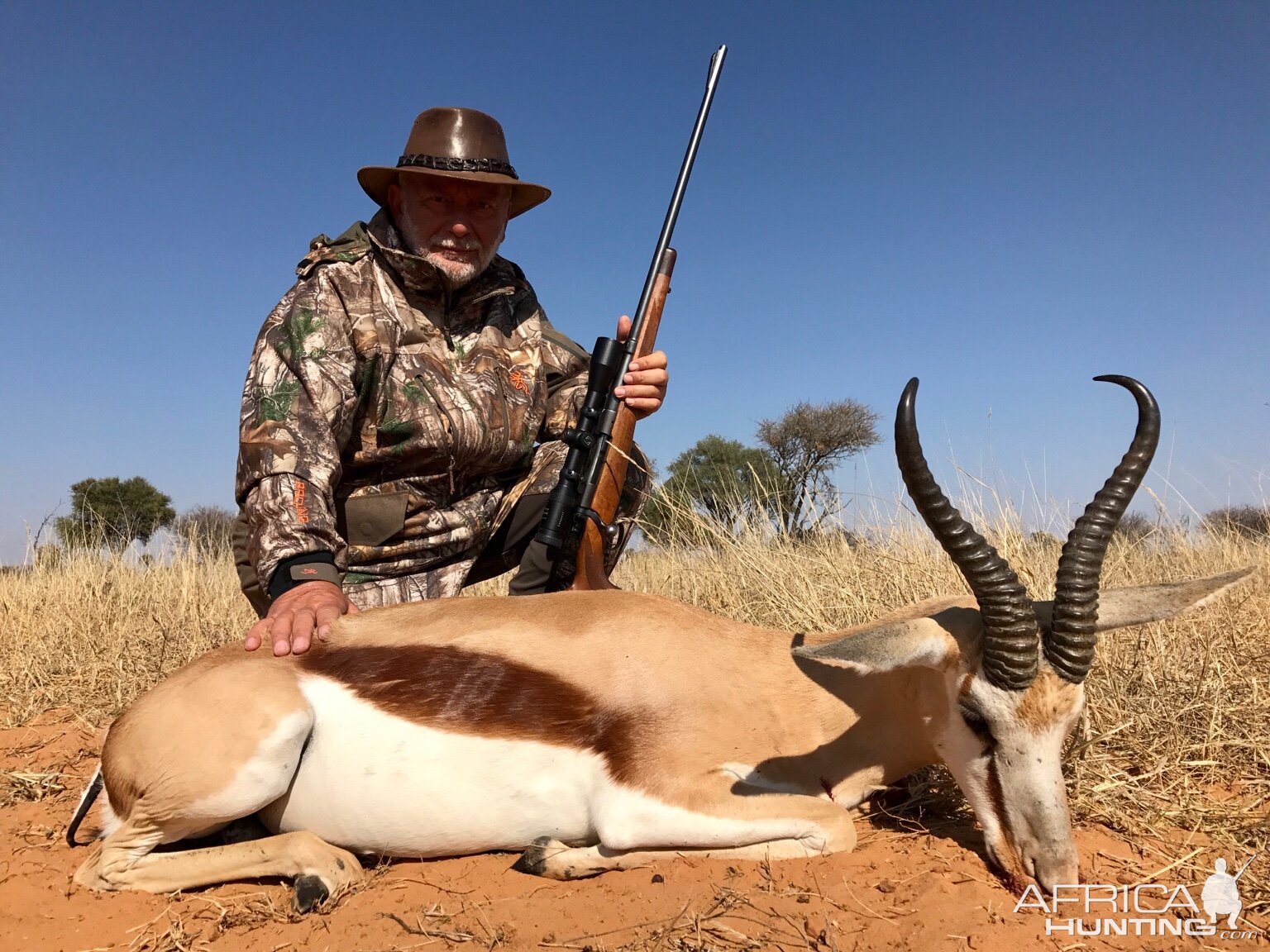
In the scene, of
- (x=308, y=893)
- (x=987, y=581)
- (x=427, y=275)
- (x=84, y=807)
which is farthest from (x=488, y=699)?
(x=427, y=275)

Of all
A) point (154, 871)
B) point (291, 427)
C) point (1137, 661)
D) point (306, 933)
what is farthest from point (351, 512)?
point (1137, 661)

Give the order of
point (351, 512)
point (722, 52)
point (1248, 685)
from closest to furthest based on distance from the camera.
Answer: point (1248, 685) → point (351, 512) → point (722, 52)

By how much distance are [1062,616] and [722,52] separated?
4.39 m

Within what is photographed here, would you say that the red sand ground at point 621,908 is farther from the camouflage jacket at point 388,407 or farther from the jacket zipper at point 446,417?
the jacket zipper at point 446,417

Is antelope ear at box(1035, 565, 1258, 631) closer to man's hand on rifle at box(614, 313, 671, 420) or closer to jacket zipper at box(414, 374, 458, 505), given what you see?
man's hand on rifle at box(614, 313, 671, 420)

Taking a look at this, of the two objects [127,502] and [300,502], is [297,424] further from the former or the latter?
[127,502]

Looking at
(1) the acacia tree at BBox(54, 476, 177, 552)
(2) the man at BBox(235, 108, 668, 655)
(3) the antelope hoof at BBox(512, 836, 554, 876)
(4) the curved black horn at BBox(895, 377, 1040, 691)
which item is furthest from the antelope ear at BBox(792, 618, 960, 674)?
(1) the acacia tree at BBox(54, 476, 177, 552)

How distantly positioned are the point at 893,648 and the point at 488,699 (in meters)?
1.25

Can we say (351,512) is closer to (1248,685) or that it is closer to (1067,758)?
(1067,758)

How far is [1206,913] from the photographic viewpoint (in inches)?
90.4

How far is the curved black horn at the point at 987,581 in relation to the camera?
255 centimetres

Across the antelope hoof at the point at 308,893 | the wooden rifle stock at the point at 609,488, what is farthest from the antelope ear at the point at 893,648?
the wooden rifle stock at the point at 609,488

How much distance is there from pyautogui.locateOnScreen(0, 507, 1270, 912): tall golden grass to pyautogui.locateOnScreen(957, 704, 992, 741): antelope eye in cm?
52

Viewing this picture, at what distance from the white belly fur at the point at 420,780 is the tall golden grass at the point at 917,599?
65.2 inches
